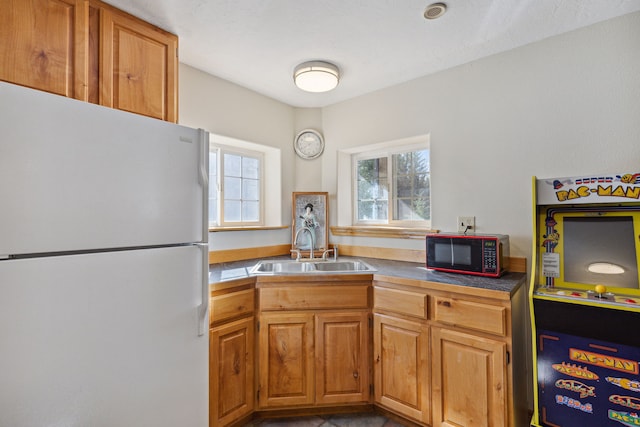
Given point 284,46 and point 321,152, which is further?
point 321,152

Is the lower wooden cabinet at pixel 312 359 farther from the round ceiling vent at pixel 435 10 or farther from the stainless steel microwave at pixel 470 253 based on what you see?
the round ceiling vent at pixel 435 10

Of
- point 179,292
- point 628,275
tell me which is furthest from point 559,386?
point 179,292

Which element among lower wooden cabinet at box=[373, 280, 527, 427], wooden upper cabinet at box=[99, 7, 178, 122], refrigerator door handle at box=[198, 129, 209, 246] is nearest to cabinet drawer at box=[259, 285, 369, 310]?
lower wooden cabinet at box=[373, 280, 527, 427]

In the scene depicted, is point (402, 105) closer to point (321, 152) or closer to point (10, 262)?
point (321, 152)

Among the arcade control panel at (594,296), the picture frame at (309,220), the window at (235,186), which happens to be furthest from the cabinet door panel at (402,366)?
the window at (235,186)

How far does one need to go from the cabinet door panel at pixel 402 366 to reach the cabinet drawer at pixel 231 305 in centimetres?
81

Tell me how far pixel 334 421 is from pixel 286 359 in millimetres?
491

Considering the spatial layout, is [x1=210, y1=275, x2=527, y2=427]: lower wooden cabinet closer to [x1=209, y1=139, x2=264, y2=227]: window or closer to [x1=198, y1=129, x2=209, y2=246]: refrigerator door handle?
[x1=198, y1=129, x2=209, y2=246]: refrigerator door handle

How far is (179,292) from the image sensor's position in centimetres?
136

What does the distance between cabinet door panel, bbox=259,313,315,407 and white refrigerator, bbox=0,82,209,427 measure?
1.61 feet

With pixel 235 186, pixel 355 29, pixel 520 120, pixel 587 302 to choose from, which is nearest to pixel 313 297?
pixel 235 186

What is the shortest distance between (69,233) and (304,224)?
1.87m

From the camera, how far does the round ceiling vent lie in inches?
61.4

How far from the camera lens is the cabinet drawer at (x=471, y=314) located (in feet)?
4.94
